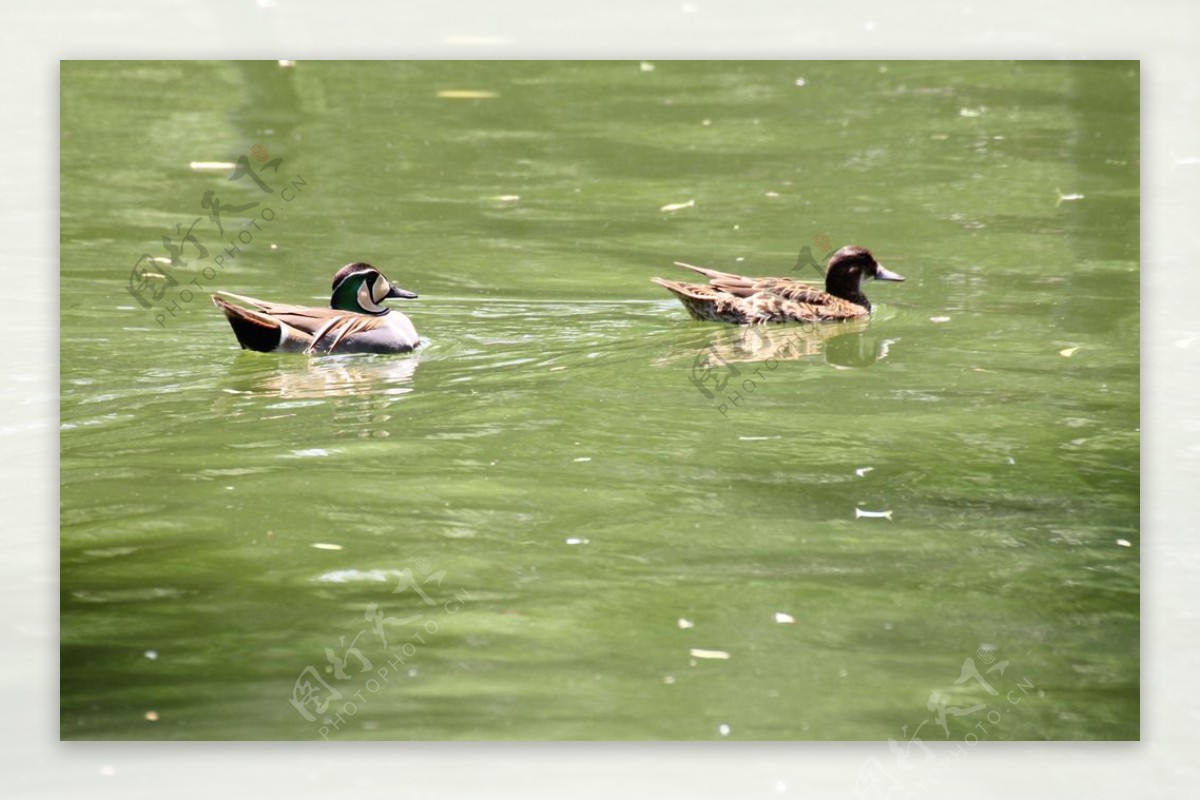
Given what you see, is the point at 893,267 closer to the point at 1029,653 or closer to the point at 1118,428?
the point at 1118,428

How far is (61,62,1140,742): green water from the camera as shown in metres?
4.89

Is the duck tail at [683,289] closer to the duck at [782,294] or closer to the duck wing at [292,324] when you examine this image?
the duck at [782,294]

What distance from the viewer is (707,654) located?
16.0 feet

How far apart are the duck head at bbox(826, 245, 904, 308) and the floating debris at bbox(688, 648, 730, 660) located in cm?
162

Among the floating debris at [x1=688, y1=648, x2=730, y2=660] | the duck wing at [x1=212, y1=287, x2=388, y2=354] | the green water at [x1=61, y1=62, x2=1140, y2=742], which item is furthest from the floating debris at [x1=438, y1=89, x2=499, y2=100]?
the floating debris at [x1=688, y1=648, x2=730, y2=660]

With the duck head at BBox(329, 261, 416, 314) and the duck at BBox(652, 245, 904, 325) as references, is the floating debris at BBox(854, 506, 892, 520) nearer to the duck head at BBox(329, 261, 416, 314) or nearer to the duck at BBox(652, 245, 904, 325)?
the duck at BBox(652, 245, 904, 325)

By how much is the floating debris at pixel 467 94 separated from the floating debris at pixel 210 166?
26.9 inches

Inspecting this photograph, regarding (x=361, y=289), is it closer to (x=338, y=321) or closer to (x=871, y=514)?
(x=338, y=321)

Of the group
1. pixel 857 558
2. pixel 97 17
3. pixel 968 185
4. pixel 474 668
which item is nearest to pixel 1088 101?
pixel 968 185

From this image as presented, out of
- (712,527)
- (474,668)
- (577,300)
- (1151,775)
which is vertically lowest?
(1151,775)

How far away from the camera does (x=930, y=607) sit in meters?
5.01

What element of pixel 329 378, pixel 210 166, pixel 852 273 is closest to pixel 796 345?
pixel 852 273

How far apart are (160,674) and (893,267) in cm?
270

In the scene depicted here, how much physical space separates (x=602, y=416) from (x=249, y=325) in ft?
3.77
